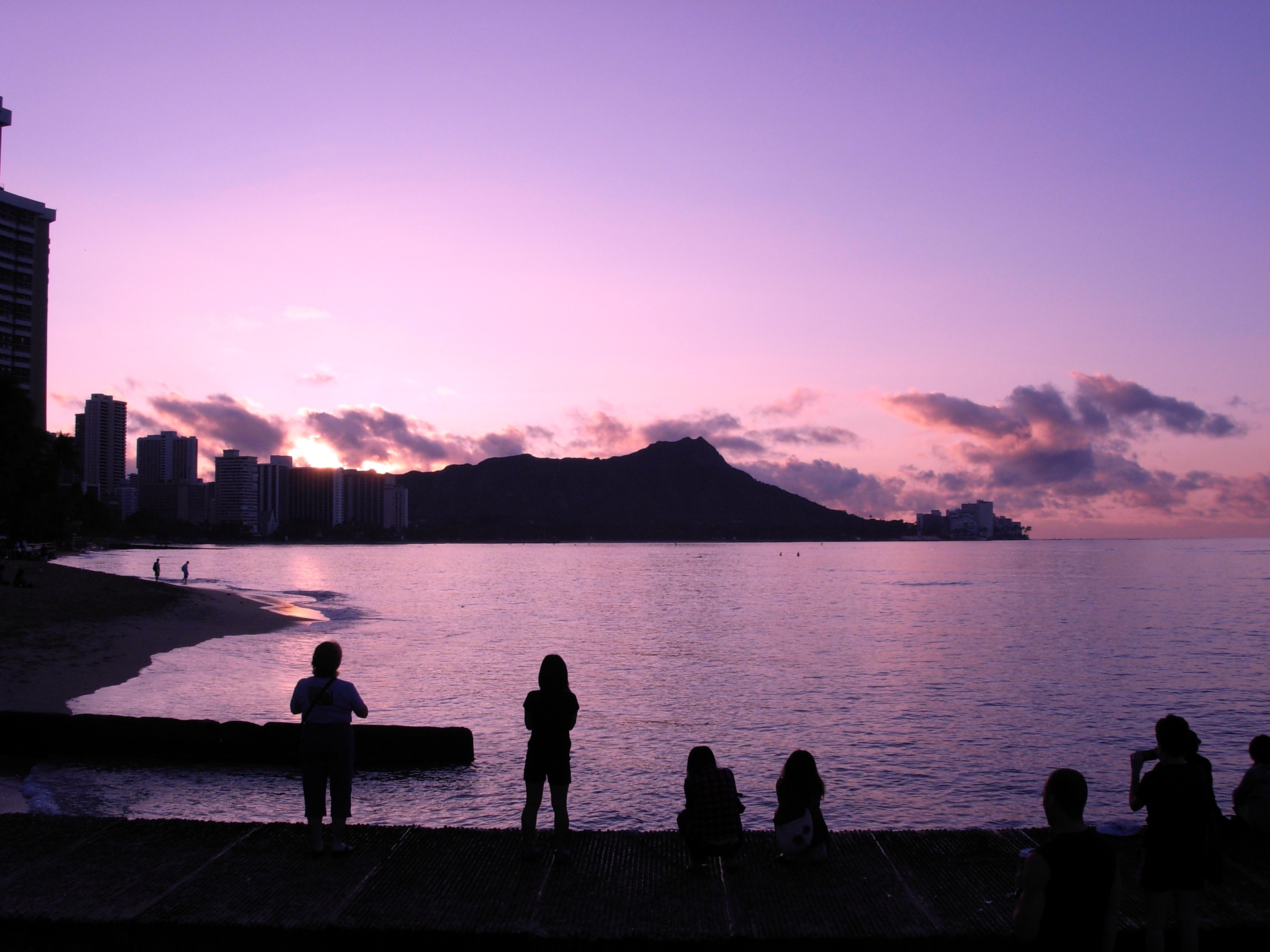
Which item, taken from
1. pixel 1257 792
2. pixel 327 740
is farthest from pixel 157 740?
pixel 1257 792

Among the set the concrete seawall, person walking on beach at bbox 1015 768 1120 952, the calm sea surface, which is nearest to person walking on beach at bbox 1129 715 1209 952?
person walking on beach at bbox 1015 768 1120 952

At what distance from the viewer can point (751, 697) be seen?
28484mm

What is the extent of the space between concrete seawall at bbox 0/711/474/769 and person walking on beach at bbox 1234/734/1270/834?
13.2 m

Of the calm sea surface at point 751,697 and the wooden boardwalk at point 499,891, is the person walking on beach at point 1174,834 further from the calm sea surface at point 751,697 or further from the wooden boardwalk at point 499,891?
the calm sea surface at point 751,697

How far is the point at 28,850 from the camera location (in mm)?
8078

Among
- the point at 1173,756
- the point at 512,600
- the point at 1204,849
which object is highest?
the point at 1173,756

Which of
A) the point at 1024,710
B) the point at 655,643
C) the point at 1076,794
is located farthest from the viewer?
the point at 655,643

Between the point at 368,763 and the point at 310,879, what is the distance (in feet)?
31.5

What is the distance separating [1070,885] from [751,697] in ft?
80.7

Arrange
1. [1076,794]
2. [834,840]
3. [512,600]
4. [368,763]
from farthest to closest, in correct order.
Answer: [512,600] < [368,763] < [834,840] < [1076,794]

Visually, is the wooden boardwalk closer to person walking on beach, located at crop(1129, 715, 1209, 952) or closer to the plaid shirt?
the plaid shirt

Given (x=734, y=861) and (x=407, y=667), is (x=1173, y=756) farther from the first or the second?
(x=407, y=667)

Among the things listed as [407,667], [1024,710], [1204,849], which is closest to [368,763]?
[1204,849]

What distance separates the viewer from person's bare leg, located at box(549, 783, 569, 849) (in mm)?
8219
